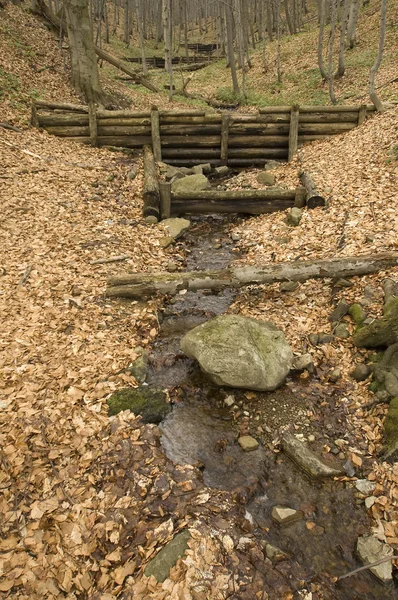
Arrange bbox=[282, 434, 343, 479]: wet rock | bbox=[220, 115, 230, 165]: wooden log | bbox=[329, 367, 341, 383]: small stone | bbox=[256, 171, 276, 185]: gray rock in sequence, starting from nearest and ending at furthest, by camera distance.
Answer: bbox=[282, 434, 343, 479]: wet rock, bbox=[329, 367, 341, 383]: small stone, bbox=[256, 171, 276, 185]: gray rock, bbox=[220, 115, 230, 165]: wooden log

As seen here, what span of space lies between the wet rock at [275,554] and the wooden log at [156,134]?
40.2 feet

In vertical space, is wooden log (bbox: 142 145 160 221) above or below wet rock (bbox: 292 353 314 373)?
above

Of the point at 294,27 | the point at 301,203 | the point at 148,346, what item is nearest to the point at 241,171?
the point at 301,203

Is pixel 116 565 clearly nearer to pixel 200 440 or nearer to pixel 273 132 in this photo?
pixel 200 440

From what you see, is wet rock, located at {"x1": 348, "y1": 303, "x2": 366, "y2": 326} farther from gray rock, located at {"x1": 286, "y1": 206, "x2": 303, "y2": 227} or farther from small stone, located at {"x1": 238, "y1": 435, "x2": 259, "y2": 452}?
gray rock, located at {"x1": 286, "y1": 206, "x2": 303, "y2": 227}

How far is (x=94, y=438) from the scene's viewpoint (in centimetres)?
443

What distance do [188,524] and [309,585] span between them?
1.16 meters

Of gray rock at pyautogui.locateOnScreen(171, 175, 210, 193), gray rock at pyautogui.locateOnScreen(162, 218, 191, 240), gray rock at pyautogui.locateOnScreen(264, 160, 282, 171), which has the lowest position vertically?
gray rock at pyautogui.locateOnScreen(162, 218, 191, 240)

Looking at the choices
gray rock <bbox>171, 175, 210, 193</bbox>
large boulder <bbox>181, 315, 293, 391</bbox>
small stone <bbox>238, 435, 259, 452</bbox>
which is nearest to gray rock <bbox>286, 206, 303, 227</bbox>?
gray rock <bbox>171, 175, 210, 193</bbox>

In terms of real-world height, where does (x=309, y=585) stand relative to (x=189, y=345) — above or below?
below

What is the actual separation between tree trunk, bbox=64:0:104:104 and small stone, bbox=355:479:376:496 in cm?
1584

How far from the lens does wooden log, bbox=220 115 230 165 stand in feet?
42.0

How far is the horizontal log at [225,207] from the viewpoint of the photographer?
10094 millimetres

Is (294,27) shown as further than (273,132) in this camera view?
Yes
